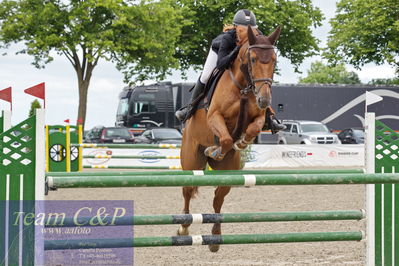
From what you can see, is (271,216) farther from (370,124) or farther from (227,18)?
(227,18)

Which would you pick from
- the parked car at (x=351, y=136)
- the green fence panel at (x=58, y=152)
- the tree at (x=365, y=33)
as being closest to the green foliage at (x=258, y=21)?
the tree at (x=365, y=33)

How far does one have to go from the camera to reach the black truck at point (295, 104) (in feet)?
85.2

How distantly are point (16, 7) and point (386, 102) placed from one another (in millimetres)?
18404

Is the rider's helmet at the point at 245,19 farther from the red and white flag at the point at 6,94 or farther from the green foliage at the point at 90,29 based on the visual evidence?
the green foliage at the point at 90,29

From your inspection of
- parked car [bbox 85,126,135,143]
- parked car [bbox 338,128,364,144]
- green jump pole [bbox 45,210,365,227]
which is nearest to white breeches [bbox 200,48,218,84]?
green jump pole [bbox 45,210,365,227]

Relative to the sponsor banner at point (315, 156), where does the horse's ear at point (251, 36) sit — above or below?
above

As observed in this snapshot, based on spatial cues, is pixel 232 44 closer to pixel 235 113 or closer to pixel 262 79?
pixel 235 113

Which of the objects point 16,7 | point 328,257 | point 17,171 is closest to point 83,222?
point 17,171

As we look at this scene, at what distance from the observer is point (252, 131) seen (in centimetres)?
473

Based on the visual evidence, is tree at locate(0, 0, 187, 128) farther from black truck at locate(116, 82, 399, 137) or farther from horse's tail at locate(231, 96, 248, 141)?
horse's tail at locate(231, 96, 248, 141)

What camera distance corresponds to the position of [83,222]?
12.5 feet

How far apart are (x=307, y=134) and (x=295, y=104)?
3285mm

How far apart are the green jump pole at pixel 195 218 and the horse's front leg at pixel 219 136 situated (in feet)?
2.86

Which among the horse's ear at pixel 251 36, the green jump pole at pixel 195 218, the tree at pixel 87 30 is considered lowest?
the green jump pole at pixel 195 218
